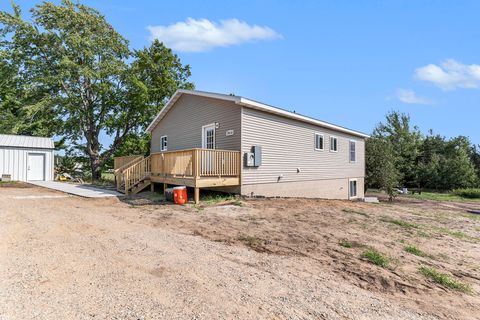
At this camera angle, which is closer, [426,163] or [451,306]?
[451,306]

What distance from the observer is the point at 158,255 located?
4.54 meters

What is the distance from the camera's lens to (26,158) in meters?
20.1

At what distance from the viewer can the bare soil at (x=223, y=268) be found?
119 inches

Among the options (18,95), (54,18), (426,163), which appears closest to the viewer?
(54,18)

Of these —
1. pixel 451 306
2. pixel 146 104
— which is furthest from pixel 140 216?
pixel 146 104

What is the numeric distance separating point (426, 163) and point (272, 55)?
3053cm

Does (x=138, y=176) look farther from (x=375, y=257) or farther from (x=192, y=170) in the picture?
(x=375, y=257)

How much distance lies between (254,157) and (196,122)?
3.98 m

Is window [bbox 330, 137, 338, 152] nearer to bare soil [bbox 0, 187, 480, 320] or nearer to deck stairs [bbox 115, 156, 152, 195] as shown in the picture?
bare soil [bbox 0, 187, 480, 320]

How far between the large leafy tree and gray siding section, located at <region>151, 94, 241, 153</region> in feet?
27.7

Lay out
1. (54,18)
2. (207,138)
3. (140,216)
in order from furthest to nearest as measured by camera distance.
→ (54,18) → (207,138) → (140,216)

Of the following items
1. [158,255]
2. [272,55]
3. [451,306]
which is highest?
[272,55]

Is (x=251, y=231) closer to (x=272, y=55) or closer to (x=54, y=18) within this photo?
(x=272, y=55)

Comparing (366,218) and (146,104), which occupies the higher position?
(146,104)
